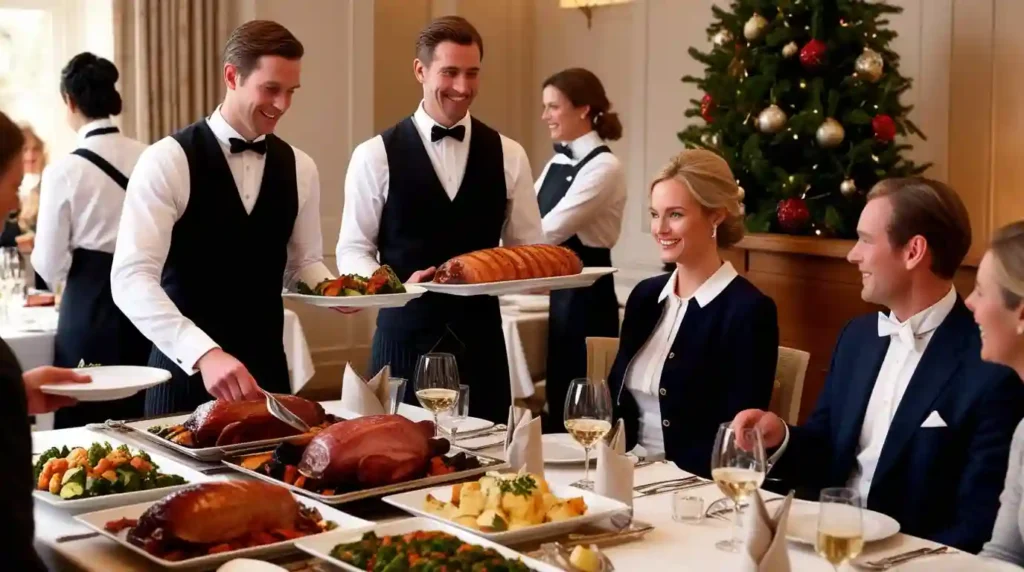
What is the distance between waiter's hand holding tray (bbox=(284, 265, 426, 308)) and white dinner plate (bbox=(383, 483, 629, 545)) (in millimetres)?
766

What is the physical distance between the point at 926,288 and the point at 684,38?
4.64 metres

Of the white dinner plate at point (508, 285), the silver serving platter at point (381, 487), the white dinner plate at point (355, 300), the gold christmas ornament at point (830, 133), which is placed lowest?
the silver serving platter at point (381, 487)

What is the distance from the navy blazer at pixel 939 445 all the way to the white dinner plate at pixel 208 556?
3.41ft

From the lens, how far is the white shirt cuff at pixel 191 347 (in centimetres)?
266

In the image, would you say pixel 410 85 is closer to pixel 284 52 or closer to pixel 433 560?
pixel 284 52

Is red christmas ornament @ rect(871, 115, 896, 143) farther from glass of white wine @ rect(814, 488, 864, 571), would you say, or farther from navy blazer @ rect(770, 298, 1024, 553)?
glass of white wine @ rect(814, 488, 864, 571)

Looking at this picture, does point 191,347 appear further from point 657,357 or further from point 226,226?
point 657,357

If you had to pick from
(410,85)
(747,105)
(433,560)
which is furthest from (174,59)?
(433,560)

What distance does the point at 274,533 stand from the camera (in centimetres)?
188

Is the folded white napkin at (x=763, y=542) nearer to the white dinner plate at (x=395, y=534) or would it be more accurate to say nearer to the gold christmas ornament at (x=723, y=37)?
the white dinner plate at (x=395, y=534)

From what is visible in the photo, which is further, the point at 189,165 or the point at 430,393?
the point at 189,165

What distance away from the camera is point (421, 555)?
1.73m

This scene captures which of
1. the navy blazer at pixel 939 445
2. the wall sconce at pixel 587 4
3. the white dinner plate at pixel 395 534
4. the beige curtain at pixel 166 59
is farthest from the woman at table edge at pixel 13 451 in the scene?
the wall sconce at pixel 587 4

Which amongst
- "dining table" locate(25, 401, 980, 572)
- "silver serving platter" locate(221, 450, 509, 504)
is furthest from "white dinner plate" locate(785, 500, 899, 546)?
"silver serving platter" locate(221, 450, 509, 504)
